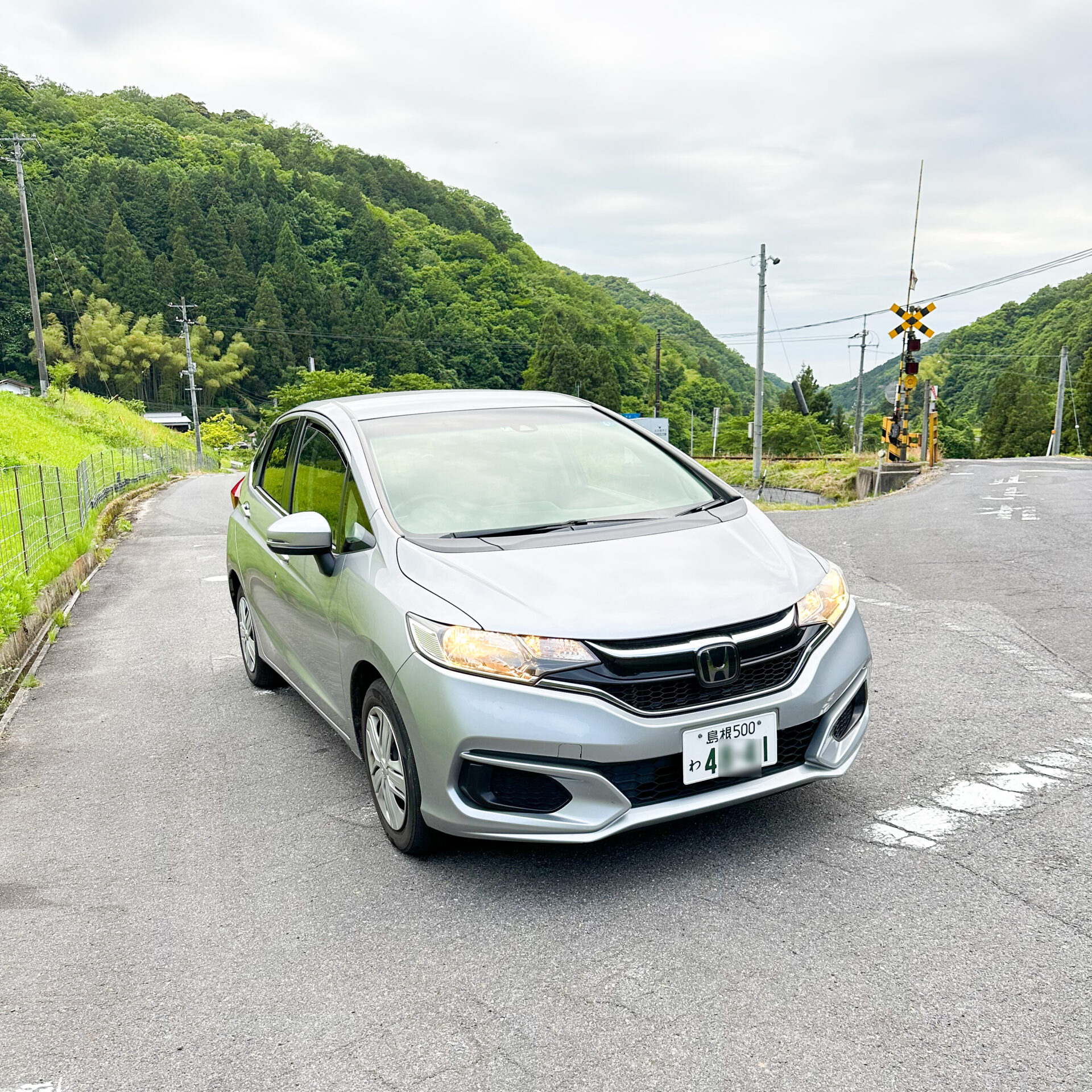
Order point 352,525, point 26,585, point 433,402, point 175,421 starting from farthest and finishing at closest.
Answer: point 175,421, point 26,585, point 433,402, point 352,525

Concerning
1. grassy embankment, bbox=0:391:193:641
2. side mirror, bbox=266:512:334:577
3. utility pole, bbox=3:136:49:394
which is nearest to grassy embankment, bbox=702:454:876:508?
grassy embankment, bbox=0:391:193:641

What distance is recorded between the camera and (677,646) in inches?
114

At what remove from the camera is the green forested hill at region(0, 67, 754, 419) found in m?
90.2

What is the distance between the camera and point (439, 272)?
102 m

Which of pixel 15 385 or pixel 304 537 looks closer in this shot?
pixel 304 537

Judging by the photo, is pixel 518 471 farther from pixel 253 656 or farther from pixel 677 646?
pixel 253 656

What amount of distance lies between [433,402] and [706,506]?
1.47 m

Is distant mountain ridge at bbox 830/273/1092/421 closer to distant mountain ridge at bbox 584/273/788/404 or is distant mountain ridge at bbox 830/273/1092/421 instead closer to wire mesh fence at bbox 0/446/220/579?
distant mountain ridge at bbox 584/273/788/404

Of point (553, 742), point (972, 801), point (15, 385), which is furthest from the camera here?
point (15, 385)

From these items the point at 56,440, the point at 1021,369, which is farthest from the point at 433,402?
the point at 1021,369

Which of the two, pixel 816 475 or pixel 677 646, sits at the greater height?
pixel 677 646

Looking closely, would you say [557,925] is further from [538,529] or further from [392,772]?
[538,529]

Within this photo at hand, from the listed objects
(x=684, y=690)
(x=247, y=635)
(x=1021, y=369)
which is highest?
(x=1021, y=369)

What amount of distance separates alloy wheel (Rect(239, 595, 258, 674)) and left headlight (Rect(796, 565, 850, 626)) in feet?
11.2
